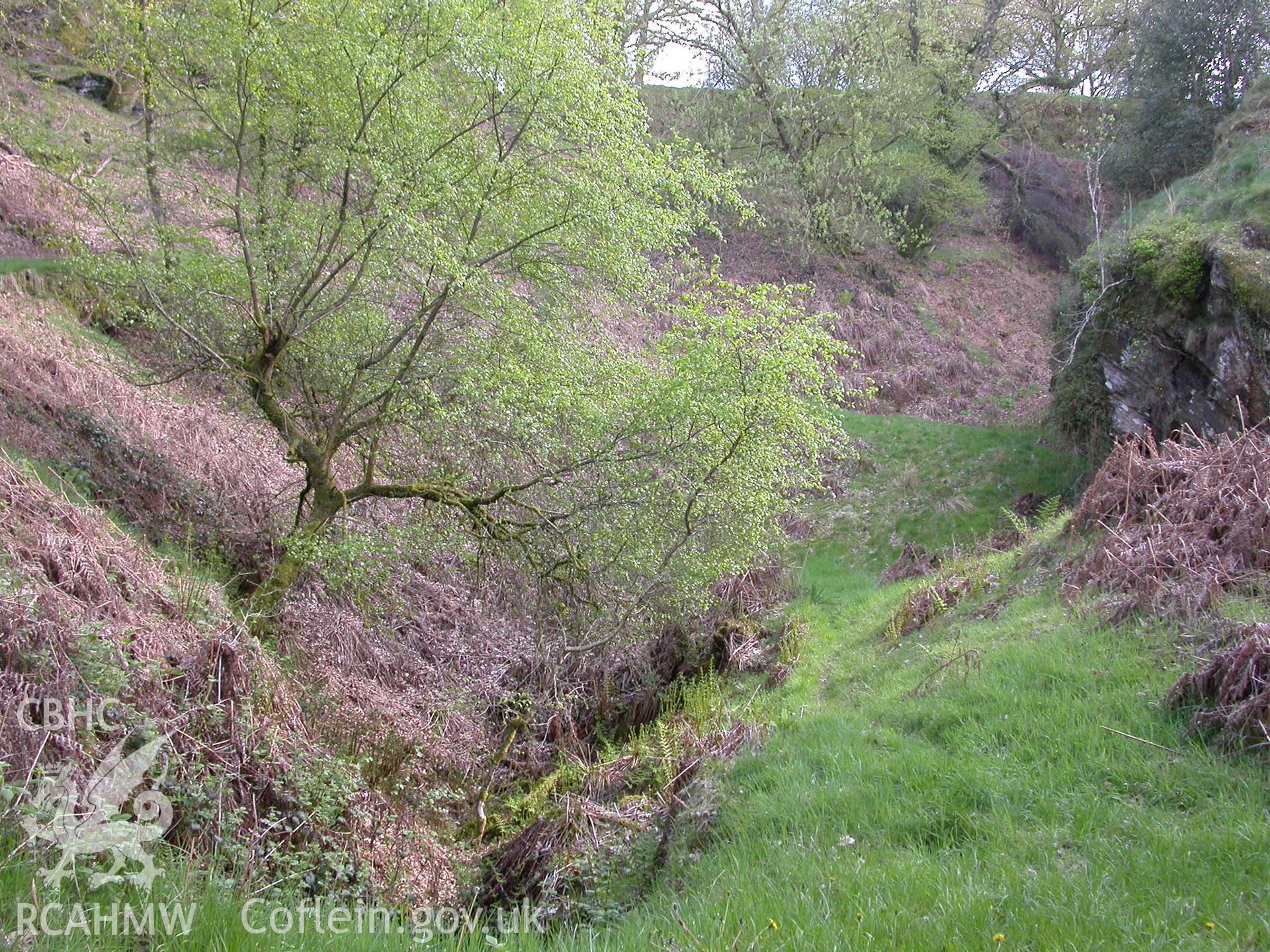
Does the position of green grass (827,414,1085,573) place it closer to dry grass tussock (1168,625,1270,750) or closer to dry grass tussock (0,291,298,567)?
A: dry grass tussock (0,291,298,567)

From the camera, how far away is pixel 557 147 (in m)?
8.43

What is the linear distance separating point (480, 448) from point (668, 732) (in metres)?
3.62

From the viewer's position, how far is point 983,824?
16.1ft

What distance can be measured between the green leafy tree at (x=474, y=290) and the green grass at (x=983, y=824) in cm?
278

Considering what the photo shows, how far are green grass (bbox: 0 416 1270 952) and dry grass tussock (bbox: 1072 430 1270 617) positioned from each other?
41 cm

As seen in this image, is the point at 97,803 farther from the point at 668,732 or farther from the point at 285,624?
the point at 668,732

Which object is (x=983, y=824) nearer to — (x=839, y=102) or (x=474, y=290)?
(x=474, y=290)

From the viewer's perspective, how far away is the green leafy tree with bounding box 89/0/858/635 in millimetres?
7781

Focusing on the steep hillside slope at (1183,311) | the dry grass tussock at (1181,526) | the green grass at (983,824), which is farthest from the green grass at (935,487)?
the green grass at (983,824)

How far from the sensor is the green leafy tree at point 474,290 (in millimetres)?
7781

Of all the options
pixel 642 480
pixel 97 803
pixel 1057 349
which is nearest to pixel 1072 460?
pixel 1057 349

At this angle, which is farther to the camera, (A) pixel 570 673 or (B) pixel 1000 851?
(A) pixel 570 673

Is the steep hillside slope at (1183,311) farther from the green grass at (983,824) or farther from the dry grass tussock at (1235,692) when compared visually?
the dry grass tussock at (1235,692)

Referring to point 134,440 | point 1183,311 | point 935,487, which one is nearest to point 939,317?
point 935,487
